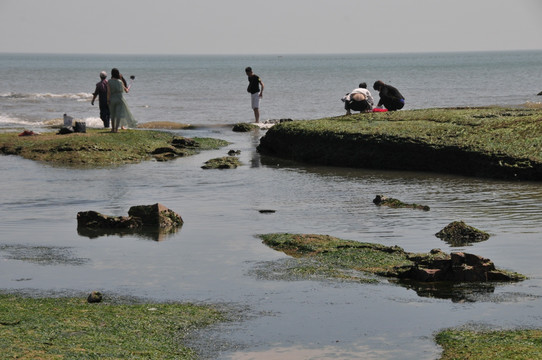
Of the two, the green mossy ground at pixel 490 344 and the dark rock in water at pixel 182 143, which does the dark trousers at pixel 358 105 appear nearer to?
the dark rock in water at pixel 182 143

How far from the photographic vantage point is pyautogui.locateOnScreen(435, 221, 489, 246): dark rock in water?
11.2 meters

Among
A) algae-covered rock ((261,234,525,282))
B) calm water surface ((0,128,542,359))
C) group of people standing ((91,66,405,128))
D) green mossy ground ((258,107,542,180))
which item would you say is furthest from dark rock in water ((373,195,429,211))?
group of people standing ((91,66,405,128))

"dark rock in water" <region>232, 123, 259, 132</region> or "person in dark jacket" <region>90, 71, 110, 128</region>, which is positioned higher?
"person in dark jacket" <region>90, 71, 110, 128</region>

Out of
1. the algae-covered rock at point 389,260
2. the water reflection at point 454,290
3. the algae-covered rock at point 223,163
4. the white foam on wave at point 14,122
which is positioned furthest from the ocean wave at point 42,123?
the water reflection at point 454,290

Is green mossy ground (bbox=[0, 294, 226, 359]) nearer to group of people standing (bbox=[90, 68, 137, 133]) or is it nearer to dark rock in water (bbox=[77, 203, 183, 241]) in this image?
dark rock in water (bbox=[77, 203, 183, 241])

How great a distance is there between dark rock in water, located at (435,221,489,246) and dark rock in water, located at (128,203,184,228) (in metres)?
3.94

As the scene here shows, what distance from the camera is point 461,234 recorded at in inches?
444

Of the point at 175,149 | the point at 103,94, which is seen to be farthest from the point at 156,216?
the point at 103,94

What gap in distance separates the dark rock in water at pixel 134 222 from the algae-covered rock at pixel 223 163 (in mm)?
6883

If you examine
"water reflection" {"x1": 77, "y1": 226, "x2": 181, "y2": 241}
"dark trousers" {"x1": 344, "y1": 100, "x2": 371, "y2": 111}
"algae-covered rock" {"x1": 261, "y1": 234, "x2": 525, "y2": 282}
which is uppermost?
"dark trousers" {"x1": 344, "y1": 100, "x2": 371, "y2": 111}

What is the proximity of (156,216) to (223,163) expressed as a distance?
7335 mm

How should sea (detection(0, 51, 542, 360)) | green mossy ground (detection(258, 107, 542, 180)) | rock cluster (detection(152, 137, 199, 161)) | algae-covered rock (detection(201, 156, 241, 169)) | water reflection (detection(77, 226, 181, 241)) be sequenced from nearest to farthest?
sea (detection(0, 51, 542, 360)) → water reflection (detection(77, 226, 181, 241)) → green mossy ground (detection(258, 107, 542, 180)) → algae-covered rock (detection(201, 156, 241, 169)) → rock cluster (detection(152, 137, 199, 161))

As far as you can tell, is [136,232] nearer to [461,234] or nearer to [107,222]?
[107,222]

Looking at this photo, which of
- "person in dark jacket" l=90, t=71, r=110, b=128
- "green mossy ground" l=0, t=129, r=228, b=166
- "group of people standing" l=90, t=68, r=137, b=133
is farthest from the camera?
"person in dark jacket" l=90, t=71, r=110, b=128
